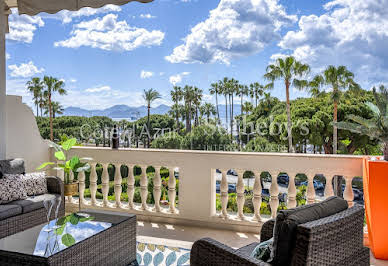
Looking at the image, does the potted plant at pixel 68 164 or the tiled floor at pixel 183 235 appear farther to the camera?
the potted plant at pixel 68 164

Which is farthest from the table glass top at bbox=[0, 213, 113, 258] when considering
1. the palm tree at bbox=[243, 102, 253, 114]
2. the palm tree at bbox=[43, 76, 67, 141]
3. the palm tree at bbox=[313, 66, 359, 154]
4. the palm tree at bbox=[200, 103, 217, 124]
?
the palm tree at bbox=[243, 102, 253, 114]

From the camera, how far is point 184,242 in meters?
3.24

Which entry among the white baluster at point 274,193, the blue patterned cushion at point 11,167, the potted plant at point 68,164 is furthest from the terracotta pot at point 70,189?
the white baluster at point 274,193

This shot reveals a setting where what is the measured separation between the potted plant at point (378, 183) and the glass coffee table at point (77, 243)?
6.55 feet

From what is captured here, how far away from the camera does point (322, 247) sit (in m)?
1.47

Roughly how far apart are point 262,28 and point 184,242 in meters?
26.2

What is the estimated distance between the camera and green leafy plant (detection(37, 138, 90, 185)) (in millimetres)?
3875

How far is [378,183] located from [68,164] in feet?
10.7

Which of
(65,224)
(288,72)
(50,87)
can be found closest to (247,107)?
(288,72)

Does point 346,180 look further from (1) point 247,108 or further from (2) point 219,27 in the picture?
(2) point 219,27

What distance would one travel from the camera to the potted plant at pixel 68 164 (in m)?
3.87

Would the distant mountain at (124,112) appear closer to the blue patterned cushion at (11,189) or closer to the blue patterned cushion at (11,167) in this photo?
the blue patterned cushion at (11,167)

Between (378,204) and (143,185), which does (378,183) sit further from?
(143,185)

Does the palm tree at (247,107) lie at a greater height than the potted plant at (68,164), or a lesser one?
greater
